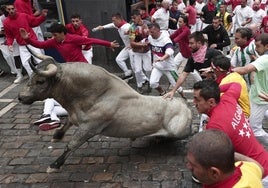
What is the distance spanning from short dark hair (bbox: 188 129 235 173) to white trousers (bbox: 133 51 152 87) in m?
6.86

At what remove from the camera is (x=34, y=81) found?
5.46 metres

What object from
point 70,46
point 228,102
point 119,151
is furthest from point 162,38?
point 228,102

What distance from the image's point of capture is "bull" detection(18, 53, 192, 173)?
17.7 feet

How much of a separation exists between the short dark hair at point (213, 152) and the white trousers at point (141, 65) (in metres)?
6.86

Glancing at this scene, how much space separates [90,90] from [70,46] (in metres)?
2.27

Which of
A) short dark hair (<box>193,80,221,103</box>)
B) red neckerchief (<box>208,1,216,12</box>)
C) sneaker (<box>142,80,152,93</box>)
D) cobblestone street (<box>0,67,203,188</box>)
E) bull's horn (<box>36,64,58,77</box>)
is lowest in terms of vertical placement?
sneaker (<box>142,80,152,93</box>)

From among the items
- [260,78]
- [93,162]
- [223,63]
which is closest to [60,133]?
[93,162]

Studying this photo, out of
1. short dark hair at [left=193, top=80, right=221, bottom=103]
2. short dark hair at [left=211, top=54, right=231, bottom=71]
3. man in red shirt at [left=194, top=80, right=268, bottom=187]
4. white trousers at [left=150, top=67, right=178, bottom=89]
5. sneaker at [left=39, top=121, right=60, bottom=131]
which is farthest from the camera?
white trousers at [left=150, top=67, right=178, bottom=89]

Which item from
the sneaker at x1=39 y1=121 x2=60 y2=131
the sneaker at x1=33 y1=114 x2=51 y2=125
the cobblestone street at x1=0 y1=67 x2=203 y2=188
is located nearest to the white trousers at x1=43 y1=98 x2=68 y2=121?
the sneaker at x1=33 y1=114 x2=51 y2=125

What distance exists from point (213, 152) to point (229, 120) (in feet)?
4.35

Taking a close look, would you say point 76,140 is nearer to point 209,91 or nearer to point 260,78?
point 209,91

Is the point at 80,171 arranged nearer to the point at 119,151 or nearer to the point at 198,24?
the point at 119,151

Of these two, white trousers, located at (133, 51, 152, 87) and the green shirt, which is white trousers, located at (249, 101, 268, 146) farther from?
white trousers, located at (133, 51, 152, 87)

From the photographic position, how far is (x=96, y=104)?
552 cm
